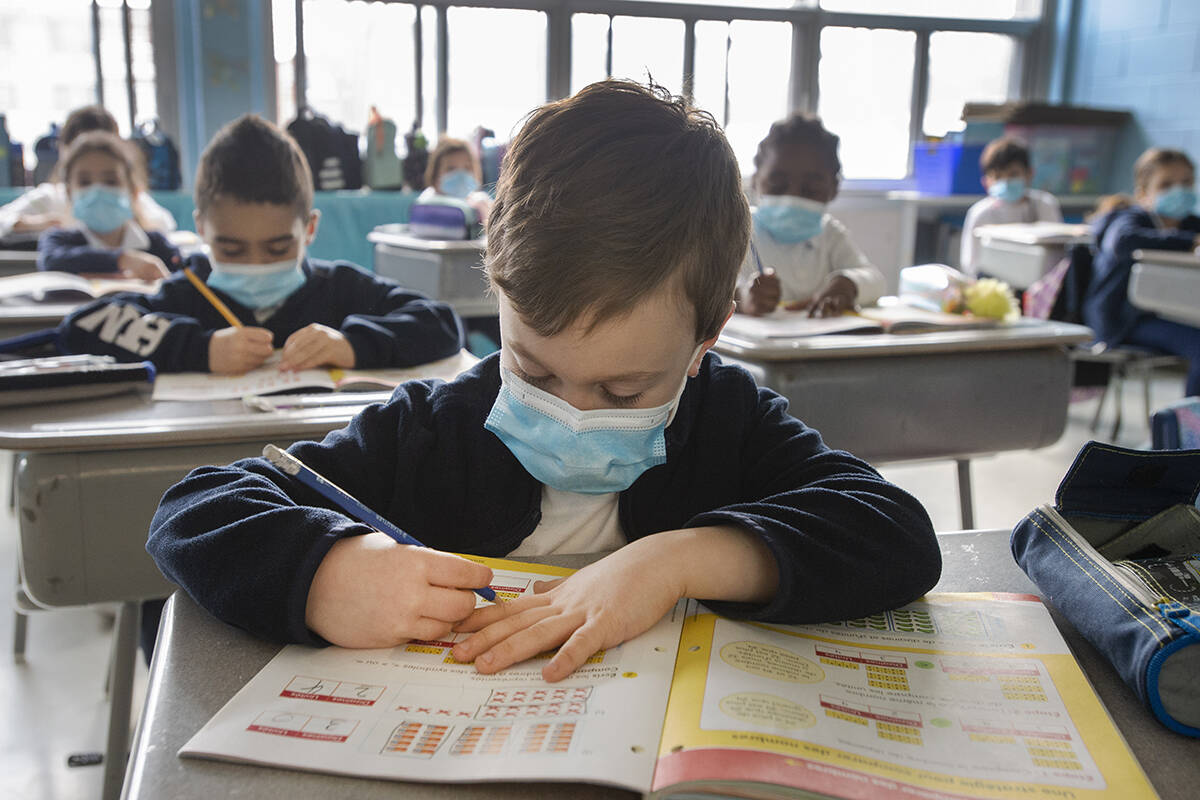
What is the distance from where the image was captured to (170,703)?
0.55 m

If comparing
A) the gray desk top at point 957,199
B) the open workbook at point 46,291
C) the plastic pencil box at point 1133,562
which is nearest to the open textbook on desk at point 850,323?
the plastic pencil box at point 1133,562

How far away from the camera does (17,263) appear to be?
2951mm

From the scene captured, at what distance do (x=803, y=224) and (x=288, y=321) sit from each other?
1337 mm

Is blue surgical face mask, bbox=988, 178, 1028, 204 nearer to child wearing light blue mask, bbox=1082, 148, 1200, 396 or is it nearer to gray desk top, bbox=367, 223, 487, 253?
child wearing light blue mask, bbox=1082, 148, 1200, 396

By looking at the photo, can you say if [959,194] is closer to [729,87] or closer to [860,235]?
[860,235]

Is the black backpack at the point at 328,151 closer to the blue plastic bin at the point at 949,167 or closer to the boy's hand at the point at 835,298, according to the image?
the boy's hand at the point at 835,298

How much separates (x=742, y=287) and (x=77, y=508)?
1350 millimetres

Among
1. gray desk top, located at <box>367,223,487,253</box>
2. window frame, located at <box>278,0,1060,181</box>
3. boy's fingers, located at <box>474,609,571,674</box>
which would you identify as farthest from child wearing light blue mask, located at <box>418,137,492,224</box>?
boy's fingers, located at <box>474,609,571,674</box>

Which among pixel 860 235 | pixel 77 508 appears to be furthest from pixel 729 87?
pixel 77 508

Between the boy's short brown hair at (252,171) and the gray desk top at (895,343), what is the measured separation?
2.51ft

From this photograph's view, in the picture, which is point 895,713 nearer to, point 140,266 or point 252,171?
point 252,171

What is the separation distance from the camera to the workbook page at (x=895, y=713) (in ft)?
1.56

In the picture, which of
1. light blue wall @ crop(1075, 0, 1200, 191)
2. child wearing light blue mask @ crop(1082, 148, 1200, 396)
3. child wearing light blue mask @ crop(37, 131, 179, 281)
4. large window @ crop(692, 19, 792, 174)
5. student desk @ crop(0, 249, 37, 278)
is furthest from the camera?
large window @ crop(692, 19, 792, 174)

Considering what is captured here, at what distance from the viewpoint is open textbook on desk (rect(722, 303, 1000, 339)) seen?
1.75m
